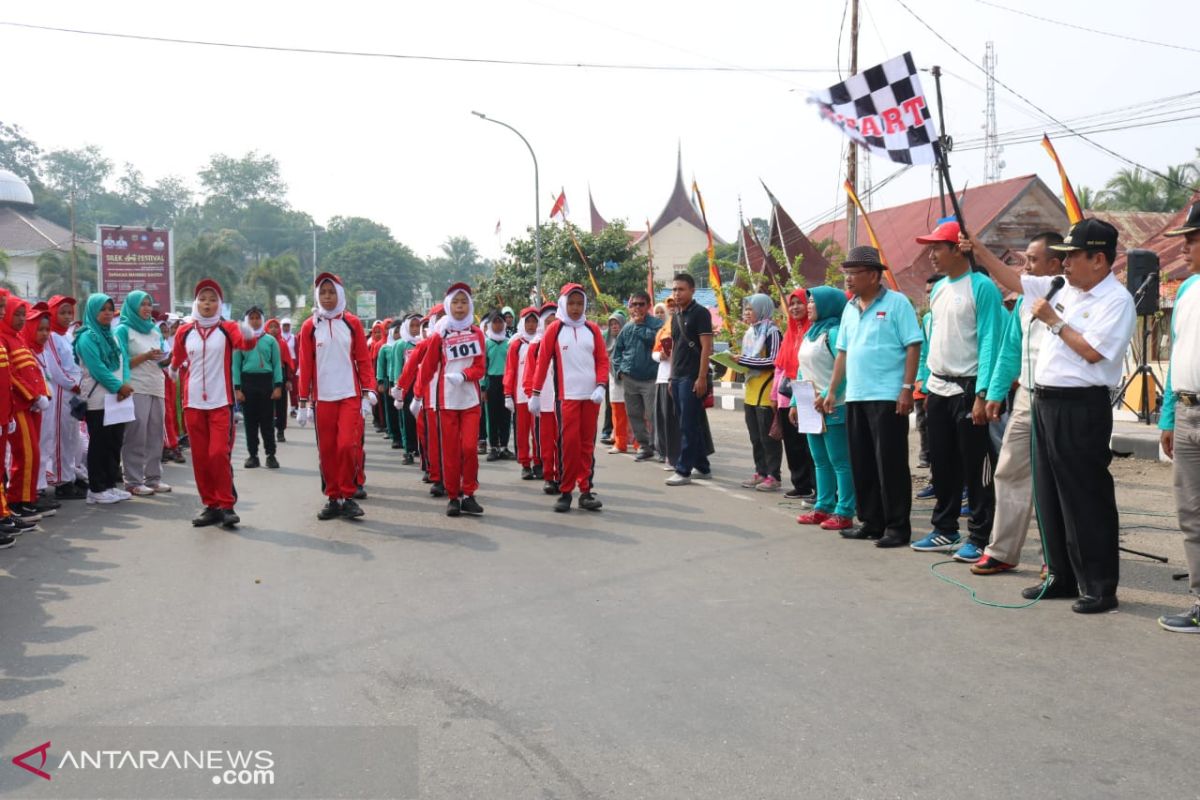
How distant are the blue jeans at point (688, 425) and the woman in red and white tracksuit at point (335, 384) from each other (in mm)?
Answer: 3256

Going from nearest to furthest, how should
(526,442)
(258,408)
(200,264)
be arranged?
(526,442) → (258,408) → (200,264)

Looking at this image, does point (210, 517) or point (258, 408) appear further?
point (258, 408)

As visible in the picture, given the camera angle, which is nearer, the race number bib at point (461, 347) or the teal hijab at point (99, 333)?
the race number bib at point (461, 347)

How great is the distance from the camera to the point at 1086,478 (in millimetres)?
5215

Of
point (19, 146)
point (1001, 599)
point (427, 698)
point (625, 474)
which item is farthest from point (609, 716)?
point (19, 146)

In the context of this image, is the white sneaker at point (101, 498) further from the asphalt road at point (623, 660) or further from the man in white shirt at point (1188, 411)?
the man in white shirt at point (1188, 411)

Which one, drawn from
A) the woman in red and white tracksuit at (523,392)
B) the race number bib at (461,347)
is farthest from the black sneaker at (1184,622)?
the woman in red and white tracksuit at (523,392)

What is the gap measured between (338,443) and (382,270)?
9792 cm

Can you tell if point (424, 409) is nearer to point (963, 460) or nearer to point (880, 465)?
point (880, 465)

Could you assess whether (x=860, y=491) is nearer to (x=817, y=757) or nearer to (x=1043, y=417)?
(x=1043, y=417)

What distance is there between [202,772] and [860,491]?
510 centimetres

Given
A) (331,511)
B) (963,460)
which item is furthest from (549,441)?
(963,460)

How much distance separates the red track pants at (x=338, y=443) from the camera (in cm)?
833

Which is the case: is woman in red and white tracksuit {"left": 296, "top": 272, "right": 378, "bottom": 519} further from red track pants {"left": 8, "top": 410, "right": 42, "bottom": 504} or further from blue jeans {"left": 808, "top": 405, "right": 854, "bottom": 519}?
blue jeans {"left": 808, "top": 405, "right": 854, "bottom": 519}
